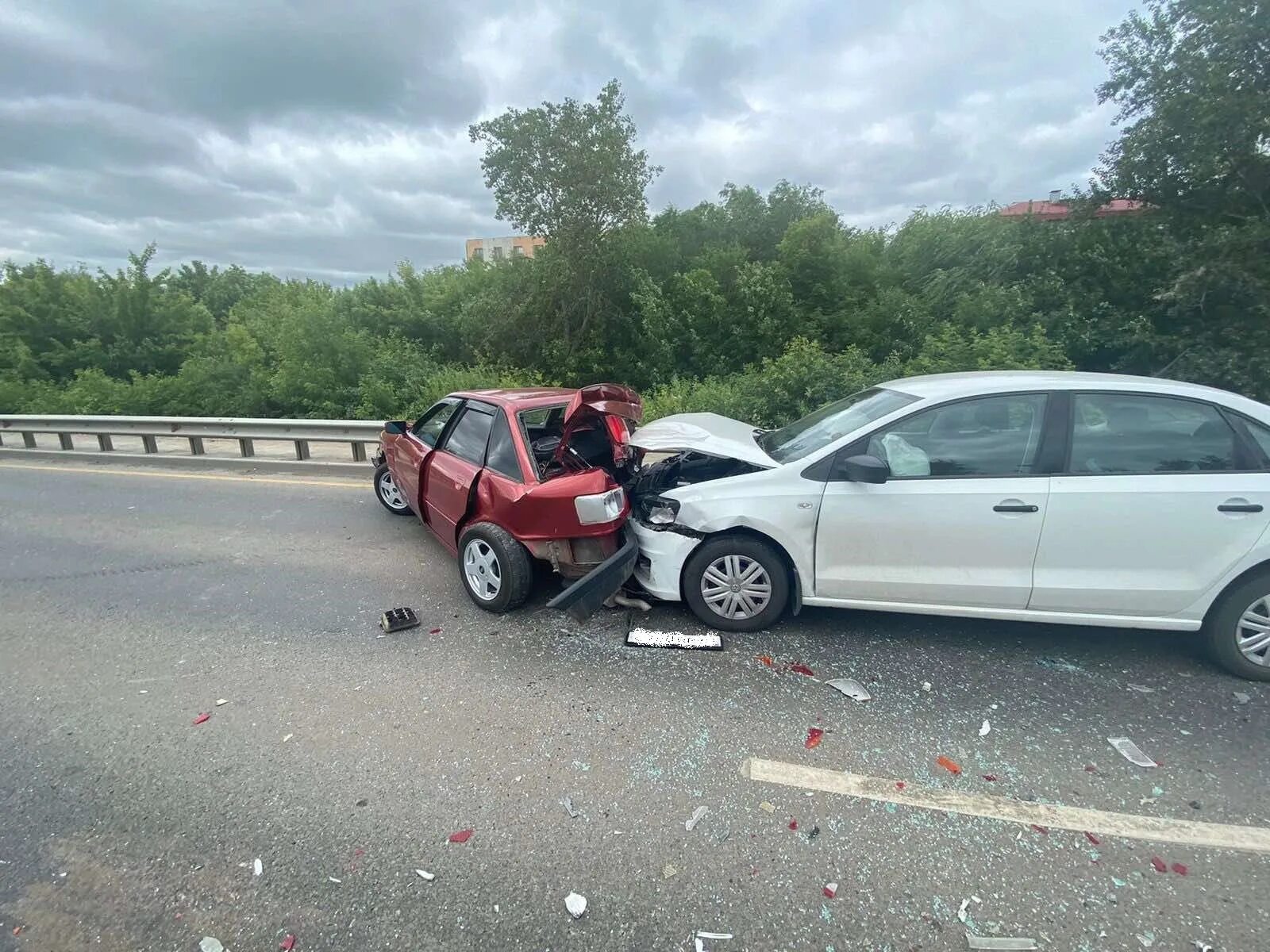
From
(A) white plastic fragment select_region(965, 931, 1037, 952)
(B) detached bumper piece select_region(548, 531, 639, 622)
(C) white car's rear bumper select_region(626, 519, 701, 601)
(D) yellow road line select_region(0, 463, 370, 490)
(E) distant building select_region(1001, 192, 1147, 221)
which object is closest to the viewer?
(A) white plastic fragment select_region(965, 931, 1037, 952)

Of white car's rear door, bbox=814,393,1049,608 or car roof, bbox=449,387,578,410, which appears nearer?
white car's rear door, bbox=814,393,1049,608

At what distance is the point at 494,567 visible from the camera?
165 inches

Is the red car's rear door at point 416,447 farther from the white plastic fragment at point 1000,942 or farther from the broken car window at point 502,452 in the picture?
the white plastic fragment at point 1000,942

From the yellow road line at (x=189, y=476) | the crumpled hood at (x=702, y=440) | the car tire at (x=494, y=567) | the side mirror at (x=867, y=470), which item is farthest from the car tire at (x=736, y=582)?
the yellow road line at (x=189, y=476)

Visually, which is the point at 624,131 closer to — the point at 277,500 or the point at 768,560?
the point at 277,500

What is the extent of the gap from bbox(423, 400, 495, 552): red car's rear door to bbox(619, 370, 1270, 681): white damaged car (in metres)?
1.60

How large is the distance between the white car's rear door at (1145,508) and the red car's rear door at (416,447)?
14.8 ft

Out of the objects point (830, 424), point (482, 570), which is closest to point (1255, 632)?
point (830, 424)

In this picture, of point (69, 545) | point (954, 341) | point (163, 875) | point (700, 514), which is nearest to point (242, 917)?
point (163, 875)

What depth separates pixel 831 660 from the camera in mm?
3537

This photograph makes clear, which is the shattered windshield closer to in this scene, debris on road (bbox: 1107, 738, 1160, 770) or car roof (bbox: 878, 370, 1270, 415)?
Result: car roof (bbox: 878, 370, 1270, 415)

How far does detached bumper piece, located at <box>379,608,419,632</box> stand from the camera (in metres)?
4.04

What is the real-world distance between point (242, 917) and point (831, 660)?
9.62 feet

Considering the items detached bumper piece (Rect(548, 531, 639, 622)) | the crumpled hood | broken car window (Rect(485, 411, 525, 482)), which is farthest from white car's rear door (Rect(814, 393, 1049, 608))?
broken car window (Rect(485, 411, 525, 482))
